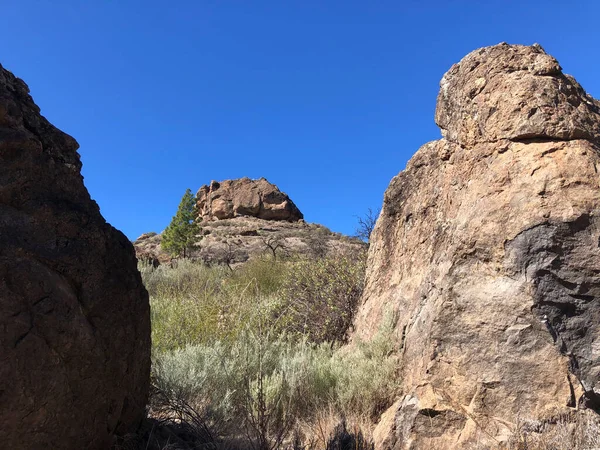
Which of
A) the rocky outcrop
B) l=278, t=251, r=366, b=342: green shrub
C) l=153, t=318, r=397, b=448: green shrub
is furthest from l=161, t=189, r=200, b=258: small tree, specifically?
l=153, t=318, r=397, b=448: green shrub

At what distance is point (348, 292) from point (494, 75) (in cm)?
339

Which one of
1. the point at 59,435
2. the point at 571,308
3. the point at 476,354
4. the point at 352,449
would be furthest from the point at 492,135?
the point at 59,435

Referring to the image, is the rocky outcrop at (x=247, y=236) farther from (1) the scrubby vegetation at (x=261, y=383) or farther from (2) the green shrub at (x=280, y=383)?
(2) the green shrub at (x=280, y=383)

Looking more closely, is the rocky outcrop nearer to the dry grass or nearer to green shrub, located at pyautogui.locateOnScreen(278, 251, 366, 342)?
green shrub, located at pyautogui.locateOnScreen(278, 251, 366, 342)

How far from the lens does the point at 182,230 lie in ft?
84.1

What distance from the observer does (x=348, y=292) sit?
627 centimetres

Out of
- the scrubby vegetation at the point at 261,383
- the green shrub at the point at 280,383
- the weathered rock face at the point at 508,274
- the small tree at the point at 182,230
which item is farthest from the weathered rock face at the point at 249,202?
the weathered rock face at the point at 508,274

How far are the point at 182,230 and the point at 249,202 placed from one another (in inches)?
1028

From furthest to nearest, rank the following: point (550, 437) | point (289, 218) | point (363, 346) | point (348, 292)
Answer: point (289, 218)
point (348, 292)
point (363, 346)
point (550, 437)

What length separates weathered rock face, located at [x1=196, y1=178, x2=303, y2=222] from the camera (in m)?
50.6

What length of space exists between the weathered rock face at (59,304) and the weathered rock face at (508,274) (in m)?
1.69

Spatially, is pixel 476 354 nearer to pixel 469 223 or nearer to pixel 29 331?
pixel 469 223

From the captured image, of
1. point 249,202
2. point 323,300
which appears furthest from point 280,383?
point 249,202

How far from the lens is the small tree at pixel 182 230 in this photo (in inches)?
997
